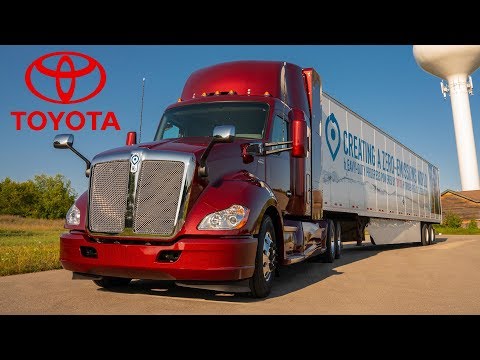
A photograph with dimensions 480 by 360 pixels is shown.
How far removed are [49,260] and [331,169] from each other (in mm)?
6539

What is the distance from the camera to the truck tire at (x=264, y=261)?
554 centimetres

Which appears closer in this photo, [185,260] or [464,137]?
[185,260]

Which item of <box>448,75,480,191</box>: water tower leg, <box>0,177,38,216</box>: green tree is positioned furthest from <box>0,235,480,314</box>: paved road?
<box>0,177,38,216</box>: green tree

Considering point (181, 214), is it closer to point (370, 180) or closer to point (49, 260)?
point (49, 260)

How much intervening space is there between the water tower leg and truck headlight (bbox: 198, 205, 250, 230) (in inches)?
3059

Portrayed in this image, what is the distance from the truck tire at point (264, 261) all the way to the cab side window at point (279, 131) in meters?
1.40

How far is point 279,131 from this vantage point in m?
7.06

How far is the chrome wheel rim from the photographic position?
5737 mm

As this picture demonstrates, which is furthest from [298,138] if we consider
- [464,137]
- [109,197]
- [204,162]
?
[464,137]

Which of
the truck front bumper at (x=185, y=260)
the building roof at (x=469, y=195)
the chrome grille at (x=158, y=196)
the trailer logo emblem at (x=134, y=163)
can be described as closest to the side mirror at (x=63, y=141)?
the trailer logo emblem at (x=134, y=163)

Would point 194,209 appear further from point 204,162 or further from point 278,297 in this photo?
point 278,297

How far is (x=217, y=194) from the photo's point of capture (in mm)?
5238

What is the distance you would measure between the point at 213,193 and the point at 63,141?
222cm
